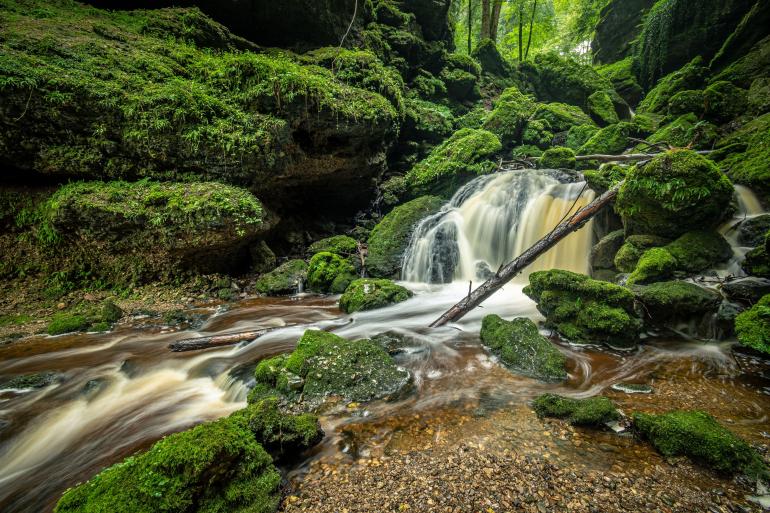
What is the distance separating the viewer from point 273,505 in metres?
1.94

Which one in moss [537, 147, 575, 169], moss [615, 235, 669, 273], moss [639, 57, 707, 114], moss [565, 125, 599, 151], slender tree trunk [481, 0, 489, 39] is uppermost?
slender tree trunk [481, 0, 489, 39]

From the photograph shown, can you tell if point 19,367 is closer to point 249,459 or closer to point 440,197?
point 249,459

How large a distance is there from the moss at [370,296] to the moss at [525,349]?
2726mm

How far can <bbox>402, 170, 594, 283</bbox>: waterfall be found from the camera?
29.1 feet

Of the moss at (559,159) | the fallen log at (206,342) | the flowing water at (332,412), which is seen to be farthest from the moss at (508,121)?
the fallen log at (206,342)

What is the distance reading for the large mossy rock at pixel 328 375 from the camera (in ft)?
11.1

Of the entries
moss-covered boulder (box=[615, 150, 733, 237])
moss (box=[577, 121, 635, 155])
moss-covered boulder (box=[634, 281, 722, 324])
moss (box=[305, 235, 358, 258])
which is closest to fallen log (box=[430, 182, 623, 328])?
moss-covered boulder (box=[615, 150, 733, 237])

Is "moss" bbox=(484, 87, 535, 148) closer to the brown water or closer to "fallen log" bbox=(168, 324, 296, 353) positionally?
the brown water

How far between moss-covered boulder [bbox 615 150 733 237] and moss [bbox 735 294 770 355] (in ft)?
8.01

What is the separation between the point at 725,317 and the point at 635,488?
3872 millimetres

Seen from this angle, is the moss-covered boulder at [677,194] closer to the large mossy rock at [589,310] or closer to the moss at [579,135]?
the large mossy rock at [589,310]

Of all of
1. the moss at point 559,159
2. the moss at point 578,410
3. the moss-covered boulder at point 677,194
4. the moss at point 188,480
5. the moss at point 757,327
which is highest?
the moss at point 559,159

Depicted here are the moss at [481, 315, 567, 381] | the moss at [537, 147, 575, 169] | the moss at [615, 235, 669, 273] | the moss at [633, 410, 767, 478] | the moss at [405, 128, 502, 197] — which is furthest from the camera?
the moss at [405, 128, 502, 197]

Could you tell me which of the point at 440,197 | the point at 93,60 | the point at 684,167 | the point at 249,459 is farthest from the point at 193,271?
the point at 684,167
